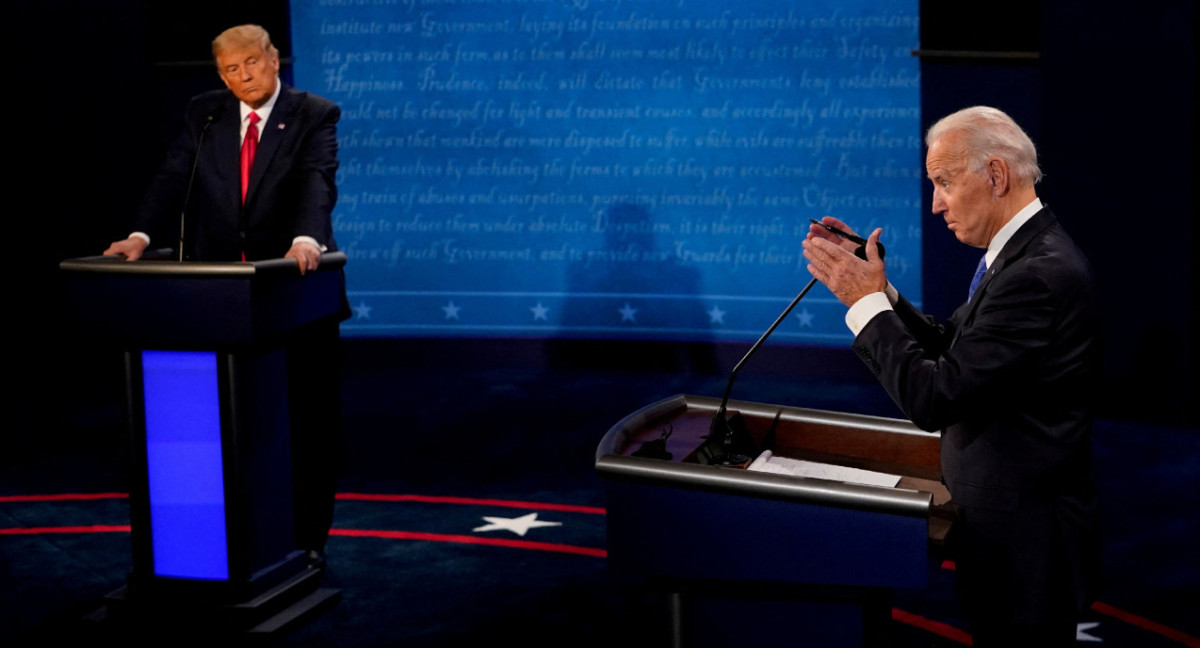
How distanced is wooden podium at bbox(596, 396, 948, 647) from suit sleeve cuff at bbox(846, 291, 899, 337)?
25cm

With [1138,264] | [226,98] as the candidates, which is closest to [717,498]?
[226,98]

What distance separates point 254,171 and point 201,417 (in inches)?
28.4

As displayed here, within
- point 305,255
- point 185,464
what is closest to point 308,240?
point 305,255

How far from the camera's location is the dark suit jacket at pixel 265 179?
10.9ft

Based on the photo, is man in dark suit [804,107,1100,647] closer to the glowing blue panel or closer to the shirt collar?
the shirt collar

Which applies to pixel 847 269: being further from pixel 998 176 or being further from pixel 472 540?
pixel 472 540

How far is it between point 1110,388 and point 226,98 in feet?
13.9

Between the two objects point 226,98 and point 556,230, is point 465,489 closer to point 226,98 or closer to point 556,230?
point 226,98

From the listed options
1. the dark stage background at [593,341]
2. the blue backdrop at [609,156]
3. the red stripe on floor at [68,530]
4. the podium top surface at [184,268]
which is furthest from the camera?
the blue backdrop at [609,156]

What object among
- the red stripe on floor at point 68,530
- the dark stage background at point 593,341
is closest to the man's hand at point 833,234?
the dark stage background at point 593,341

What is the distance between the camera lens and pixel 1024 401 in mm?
1796

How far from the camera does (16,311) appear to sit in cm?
641

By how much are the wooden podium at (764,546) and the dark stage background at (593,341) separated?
2.65 m

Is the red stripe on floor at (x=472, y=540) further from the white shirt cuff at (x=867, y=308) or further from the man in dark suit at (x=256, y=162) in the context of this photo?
the white shirt cuff at (x=867, y=308)
